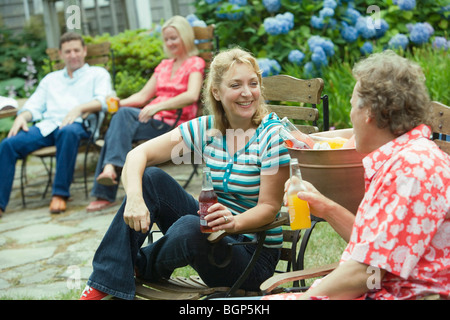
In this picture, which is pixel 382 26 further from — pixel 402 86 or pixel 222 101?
pixel 402 86

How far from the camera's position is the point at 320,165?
2.13 metres

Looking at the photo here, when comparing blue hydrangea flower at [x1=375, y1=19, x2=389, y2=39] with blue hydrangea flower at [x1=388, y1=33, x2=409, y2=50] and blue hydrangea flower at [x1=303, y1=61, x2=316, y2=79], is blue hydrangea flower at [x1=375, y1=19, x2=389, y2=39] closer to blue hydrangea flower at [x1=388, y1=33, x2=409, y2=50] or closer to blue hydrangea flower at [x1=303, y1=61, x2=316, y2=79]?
blue hydrangea flower at [x1=388, y1=33, x2=409, y2=50]

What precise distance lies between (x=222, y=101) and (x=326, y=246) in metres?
1.52

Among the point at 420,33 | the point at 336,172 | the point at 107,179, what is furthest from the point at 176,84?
the point at 336,172

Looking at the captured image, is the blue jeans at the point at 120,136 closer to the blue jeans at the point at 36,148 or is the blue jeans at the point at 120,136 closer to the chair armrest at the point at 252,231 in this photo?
the blue jeans at the point at 36,148

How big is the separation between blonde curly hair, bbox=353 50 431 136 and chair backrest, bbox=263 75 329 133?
4.46ft

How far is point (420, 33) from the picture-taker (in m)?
5.61

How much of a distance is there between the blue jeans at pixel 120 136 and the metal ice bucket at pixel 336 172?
A: 9.85 ft

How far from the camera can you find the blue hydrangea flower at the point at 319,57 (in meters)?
5.41

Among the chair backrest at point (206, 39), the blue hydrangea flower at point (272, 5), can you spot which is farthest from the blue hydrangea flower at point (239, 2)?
the chair backrest at point (206, 39)

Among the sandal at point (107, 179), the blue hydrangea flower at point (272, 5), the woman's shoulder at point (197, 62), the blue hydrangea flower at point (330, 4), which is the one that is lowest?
the sandal at point (107, 179)

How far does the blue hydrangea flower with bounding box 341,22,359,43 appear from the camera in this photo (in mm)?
5738

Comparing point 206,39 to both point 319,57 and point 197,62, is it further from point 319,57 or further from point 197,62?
point 319,57

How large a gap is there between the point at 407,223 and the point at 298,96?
1.77 m
